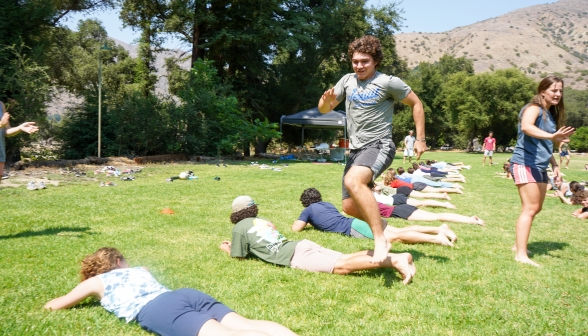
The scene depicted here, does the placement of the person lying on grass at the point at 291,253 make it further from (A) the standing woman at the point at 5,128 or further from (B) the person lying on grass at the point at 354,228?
(A) the standing woman at the point at 5,128

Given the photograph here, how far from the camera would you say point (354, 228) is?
217 inches

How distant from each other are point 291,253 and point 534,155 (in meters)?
2.90

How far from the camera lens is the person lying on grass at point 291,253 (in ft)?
12.3

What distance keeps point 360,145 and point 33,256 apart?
3.60 meters

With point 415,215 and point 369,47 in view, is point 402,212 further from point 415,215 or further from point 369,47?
point 369,47

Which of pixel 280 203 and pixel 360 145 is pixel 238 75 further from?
pixel 360 145

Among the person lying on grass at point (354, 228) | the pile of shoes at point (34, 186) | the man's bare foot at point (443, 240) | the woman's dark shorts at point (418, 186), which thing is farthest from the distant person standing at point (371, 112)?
the pile of shoes at point (34, 186)

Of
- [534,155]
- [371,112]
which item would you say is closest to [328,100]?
[371,112]

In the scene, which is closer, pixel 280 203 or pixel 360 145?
pixel 360 145

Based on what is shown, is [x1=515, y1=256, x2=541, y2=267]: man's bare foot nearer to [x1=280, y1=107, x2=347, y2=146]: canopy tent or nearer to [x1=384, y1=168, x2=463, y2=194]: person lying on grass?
[x1=384, y1=168, x2=463, y2=194]: person lying on grass

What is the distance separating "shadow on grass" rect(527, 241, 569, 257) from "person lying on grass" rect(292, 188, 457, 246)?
100cm

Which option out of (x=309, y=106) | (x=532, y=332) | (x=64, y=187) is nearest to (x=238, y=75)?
(x=309, y=106)

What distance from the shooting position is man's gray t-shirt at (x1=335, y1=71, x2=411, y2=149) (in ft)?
13.5

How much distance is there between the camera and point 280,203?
8.48 metres
